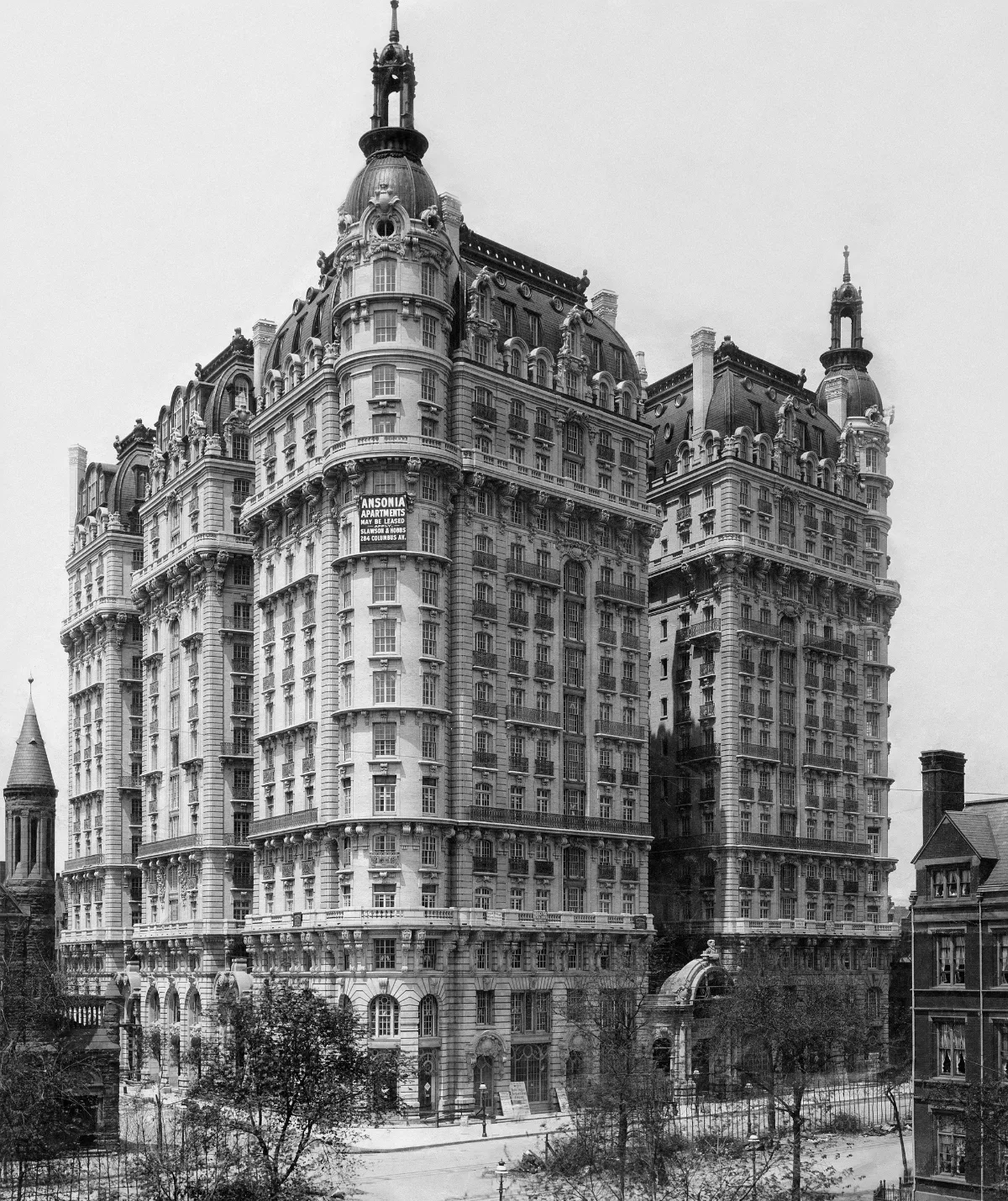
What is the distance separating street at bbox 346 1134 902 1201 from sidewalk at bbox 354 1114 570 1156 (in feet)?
2.64

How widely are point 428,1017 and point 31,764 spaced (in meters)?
83.6

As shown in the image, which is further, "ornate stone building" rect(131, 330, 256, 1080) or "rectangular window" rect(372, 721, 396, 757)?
"ornate stone building" rect(131, 330, 256, 1080)

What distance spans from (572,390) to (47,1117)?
225ft

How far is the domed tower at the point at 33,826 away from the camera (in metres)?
174

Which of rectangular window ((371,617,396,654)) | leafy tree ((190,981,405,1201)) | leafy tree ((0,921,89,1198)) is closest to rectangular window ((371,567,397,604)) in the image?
rectangular window ((371,617,396,654))

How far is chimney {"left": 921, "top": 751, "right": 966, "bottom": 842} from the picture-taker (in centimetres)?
8019

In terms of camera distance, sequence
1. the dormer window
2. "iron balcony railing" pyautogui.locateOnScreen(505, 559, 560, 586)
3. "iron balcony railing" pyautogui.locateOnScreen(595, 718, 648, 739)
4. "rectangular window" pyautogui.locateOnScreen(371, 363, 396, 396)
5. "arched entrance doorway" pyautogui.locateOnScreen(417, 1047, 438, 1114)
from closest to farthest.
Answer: the dormer window → "arched entrance doorway" pyautogui.locateOnScreen(417, 1047, 438, 1114) → "rectangular window" pyautogui.locateOnScreen(371, 363, 396, 396) → "iron balcony railing" pyautogui.locateOnScreen(505, 559, 560, 586) → "iron balcony railing" pyautogui.locateOnScreen(595, 718, 648, 739)

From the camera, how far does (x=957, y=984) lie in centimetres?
7494

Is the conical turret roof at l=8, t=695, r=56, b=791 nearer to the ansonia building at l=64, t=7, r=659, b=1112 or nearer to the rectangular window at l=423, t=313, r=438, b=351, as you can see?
the ansonia building at l=64, t=7, r=659, b=1112

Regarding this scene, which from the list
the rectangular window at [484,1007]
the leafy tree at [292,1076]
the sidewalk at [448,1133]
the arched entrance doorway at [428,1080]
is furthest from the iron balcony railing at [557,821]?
the leafy tree at [292,1076]

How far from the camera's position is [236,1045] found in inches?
2397

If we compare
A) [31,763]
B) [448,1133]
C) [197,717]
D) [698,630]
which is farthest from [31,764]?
[448,1133]

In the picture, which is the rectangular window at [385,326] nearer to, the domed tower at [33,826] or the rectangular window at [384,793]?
the rectangular window at [384,793]

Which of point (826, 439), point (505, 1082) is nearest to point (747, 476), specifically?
point (826, 439)
